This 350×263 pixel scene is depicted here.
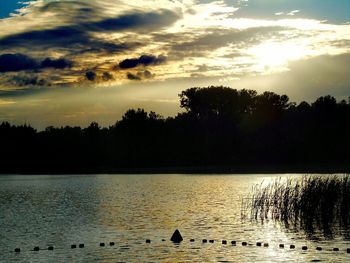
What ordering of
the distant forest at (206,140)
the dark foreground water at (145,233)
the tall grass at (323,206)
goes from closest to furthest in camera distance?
1. the dark foreground water at (145,233)
2. the tall grass at (323,206)
3. the distant forest at (206,140)

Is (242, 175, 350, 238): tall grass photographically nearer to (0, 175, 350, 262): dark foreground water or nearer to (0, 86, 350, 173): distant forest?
(0, 175, 350, 262): dark foreground water

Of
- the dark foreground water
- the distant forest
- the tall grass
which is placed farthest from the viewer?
the distant forest

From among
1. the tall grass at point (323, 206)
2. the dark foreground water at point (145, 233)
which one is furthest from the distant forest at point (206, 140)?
the tall grass at point (323, 206)

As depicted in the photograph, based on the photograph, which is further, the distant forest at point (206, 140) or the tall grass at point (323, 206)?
the distant forest at point (206, 140)

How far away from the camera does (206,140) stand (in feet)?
480

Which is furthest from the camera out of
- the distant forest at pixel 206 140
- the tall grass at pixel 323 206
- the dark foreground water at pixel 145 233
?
the distant forest at pixel 206 140

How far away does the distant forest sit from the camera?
13650 cm

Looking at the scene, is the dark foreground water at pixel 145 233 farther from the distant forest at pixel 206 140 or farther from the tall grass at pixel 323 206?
the distant forest at pixel 206 140

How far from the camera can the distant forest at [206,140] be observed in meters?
136

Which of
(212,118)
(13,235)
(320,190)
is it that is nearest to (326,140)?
(212,118)

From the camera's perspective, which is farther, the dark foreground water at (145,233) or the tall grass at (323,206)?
the tall grass at (323,206)

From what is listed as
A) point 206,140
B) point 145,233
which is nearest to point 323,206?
point 145,233

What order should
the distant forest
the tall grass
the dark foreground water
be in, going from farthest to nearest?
the distant forest, the tall grass, the dark foreground water

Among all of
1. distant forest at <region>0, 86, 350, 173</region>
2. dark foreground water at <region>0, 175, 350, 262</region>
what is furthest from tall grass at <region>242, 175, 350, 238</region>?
distant forest at <region>0, 86, 350, 173</region>
